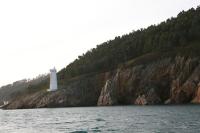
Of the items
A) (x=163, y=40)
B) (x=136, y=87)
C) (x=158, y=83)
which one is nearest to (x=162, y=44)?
(x=163, y=40)

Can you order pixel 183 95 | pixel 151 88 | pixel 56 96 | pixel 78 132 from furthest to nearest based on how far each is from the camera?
1. pixel 56 96
2. pixel 151 88
3. pixel 183 95
4. pixel 78 132

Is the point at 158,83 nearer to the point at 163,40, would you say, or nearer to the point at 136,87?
the point at 136,87

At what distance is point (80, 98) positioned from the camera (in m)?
174

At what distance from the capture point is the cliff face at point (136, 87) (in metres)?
138

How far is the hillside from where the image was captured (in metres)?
142

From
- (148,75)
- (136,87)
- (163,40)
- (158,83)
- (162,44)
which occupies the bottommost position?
(136,87)

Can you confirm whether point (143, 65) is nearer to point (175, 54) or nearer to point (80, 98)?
point (175, 54)

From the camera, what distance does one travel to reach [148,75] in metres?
152

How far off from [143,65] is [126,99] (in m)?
13.6

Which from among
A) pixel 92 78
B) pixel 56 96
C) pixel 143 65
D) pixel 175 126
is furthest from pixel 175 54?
pixel 175 126

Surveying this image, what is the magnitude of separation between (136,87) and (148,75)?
6102mm

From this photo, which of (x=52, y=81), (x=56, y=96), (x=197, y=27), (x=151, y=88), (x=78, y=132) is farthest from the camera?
(x=52, y=81)

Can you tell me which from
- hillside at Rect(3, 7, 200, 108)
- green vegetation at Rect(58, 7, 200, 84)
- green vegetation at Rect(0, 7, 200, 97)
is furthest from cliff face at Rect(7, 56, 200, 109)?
green vegetation at Rect(58, 7, 200, 84)

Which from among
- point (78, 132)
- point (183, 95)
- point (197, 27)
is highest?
point (197, 27)
